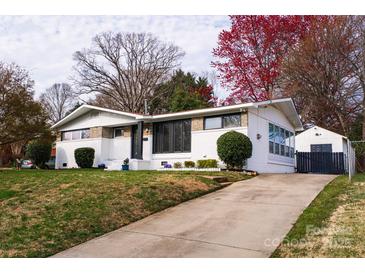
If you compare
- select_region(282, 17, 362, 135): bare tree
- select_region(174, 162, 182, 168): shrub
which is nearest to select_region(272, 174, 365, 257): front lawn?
select_region(174, 162, 182, 168): shrub

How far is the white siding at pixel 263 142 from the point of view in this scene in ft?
51.7

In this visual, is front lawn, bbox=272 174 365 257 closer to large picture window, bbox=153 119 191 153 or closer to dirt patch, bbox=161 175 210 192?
dirt patch, bbox=161 175 210 192

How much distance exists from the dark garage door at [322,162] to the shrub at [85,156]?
12.4 m

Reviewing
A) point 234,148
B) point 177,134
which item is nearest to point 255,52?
point 177,134

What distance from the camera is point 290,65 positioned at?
2297 cm

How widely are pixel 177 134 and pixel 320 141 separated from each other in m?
10.5

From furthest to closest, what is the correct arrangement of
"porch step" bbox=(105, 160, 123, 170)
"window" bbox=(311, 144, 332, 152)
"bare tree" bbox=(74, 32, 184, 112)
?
"bare tree" bbox=(74, 32, 184, 112), "window" bbox=(311, 144, 332, 152), "porch step" bbox=(105, 160, 123, 170)

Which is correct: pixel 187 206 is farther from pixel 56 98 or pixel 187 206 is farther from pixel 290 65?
pixel 56 98

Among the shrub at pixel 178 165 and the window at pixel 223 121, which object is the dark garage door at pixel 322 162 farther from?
the shrub at pixel 178 165

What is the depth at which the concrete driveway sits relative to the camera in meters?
5.23

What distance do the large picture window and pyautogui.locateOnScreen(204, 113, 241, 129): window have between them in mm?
1147
